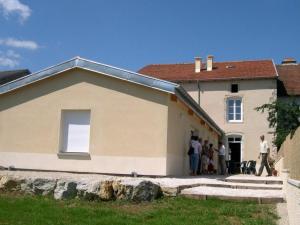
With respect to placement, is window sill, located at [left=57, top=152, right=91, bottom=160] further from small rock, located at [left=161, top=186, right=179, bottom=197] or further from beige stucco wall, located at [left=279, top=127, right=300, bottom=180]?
beige stucco wall, located at [left=279, top=127, right=300, bottom=180]

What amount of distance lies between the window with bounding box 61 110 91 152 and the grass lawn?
5.62 metres

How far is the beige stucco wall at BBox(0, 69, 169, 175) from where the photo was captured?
1331cm

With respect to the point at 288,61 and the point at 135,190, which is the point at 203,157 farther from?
the point at 288,61

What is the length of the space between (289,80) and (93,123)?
92.2 ft

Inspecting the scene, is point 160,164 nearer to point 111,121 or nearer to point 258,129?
point 111,121

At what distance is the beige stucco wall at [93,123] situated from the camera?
43.7ft

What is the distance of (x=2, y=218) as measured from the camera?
651 centimetres

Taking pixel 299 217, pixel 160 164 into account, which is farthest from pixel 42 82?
pixel 299 217

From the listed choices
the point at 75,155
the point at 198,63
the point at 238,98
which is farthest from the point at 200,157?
the point at 198,63

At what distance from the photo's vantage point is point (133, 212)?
7297 mm

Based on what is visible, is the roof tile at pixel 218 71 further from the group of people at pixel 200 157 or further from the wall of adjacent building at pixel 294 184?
the wall of adjacent building at pixel 294 184

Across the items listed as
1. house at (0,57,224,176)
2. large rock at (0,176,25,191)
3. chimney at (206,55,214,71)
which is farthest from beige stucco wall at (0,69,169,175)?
chimney at (206,55,214,71)

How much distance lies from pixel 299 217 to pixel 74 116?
10.1 m

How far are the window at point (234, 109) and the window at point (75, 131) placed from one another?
22855mm
